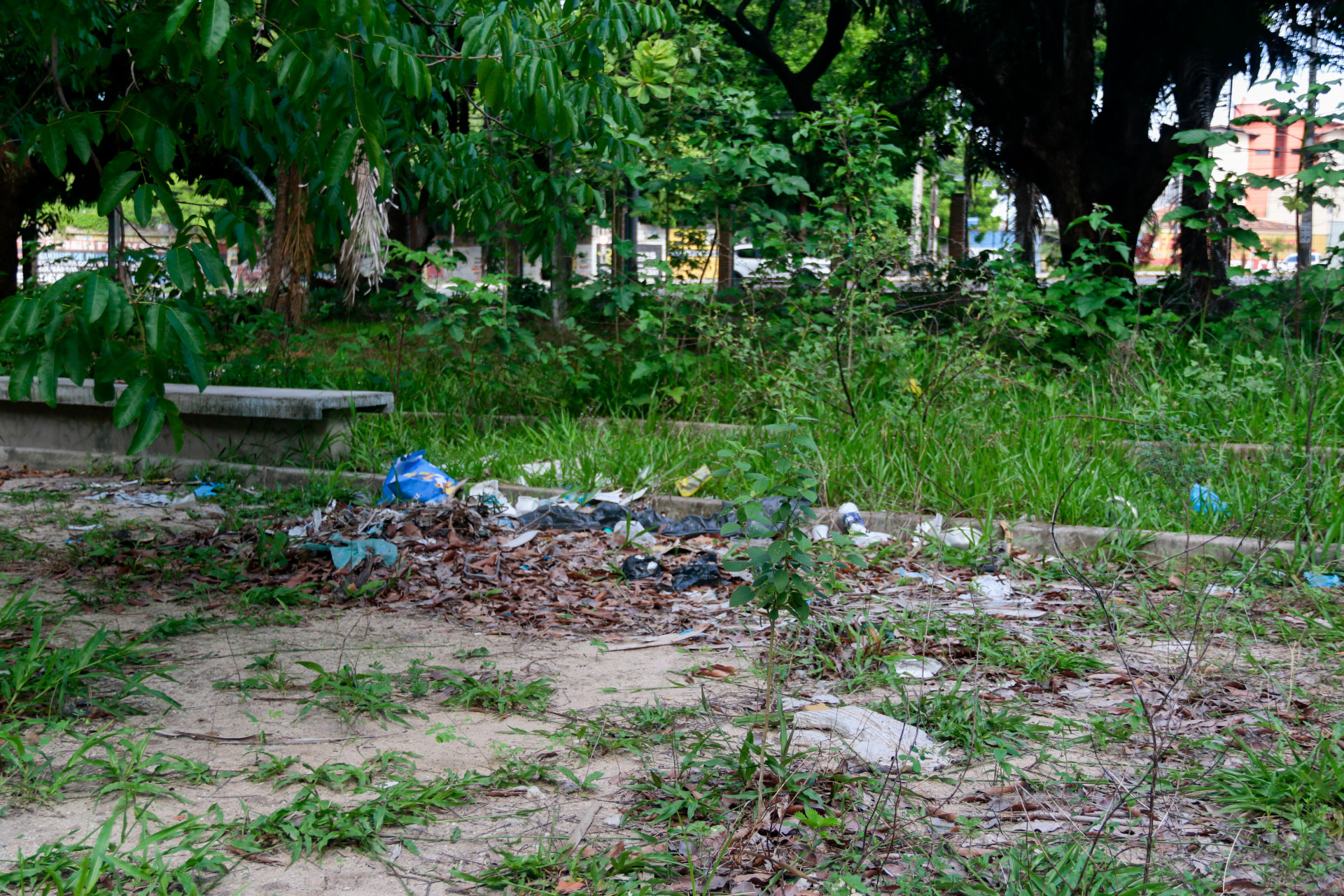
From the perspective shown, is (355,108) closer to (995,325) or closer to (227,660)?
(227,660)

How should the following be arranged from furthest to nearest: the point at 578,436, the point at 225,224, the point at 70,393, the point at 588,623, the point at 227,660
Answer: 1. the point at 70,393
2. the point at 578,436
3. the point at 588,623
4. the point at 227,660
5. the point at 225,224

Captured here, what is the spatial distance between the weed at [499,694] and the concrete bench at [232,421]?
3636mm

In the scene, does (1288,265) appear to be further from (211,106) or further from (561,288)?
(211,106)

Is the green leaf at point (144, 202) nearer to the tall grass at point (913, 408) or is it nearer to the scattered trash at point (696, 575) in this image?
the scattered trash at point (696, 575)

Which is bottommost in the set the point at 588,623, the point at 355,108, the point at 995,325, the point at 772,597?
the point at 588,623

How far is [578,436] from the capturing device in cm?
630

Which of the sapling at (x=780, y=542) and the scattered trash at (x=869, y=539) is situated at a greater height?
the sapling at (x=780, y=542)

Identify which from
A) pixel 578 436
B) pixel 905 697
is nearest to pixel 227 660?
pixel 905 697

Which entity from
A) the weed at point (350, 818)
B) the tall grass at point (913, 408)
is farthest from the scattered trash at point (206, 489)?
the weed at point (350, 818)

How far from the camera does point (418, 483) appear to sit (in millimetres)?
5836

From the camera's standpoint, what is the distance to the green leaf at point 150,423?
2.28 metres

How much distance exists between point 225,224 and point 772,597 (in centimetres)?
182

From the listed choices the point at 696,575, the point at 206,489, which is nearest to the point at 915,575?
the point at 696,575

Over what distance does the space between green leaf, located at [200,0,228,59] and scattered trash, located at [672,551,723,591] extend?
9.40 feet
